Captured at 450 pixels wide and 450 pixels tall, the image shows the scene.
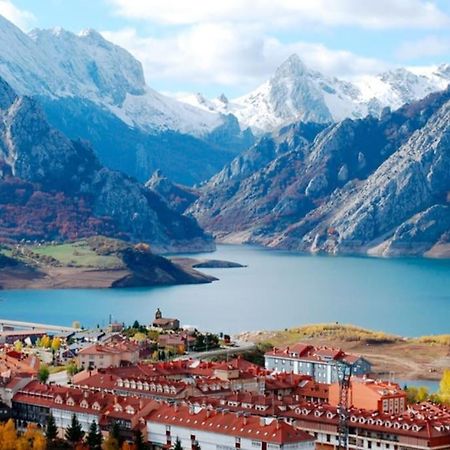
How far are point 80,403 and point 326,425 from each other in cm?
1040

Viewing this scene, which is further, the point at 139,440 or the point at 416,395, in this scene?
the point at 416,395

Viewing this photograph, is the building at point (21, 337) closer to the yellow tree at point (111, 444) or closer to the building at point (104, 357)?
the building at point (104, 357)

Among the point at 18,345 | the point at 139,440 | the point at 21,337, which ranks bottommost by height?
the point at 21,337

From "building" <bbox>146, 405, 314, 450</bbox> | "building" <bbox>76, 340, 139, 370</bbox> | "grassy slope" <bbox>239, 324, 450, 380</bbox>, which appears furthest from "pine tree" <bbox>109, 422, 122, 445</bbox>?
"grassy slope" <bbox>239, 324, 450, 380</bbox>

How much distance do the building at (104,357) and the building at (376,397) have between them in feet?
54.6

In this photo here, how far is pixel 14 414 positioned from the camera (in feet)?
199

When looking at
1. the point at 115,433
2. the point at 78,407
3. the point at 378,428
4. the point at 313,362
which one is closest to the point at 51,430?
the point at 78,407

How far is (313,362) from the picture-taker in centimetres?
7862

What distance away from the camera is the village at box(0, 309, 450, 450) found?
54.0m

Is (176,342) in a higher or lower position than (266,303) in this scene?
higher

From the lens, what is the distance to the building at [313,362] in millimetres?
77500

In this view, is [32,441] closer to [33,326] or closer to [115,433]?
[115,433]

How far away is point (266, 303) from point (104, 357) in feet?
210

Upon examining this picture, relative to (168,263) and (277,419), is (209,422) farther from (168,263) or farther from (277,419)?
(168,263)
